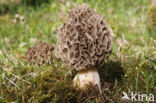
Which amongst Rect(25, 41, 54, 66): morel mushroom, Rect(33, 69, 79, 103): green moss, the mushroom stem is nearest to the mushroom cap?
the mushroom stem

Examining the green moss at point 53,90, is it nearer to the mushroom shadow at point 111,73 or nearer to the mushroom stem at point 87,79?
the mushroom stem at point 87,79

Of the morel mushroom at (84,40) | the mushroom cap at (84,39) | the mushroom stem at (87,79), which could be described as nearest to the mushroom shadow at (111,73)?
the mushroom stem at (87,79)

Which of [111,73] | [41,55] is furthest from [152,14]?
[41,55]

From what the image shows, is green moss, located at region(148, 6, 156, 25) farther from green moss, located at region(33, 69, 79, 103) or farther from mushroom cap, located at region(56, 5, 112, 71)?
green moss, located at region(33, 69, 79, 103)

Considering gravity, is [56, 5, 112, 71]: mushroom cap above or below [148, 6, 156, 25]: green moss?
below

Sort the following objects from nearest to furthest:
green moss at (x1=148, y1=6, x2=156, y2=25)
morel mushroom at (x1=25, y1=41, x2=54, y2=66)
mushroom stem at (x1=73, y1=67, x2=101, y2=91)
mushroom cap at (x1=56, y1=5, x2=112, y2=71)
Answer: mushroom cap at (x1=56, y1=5, x2=112, y2=71) < mushroom stem at (x1=73, y1=67, x2=101, y2=91) < morel mushroom at (x1=25, y1=41, x2=54, y2=66) < green moss at (x1=148, y1=6, x2=156, y2=25)

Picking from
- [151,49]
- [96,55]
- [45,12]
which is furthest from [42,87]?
[45,12]

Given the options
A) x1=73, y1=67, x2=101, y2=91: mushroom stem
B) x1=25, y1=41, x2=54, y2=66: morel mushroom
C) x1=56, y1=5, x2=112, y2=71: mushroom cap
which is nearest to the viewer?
x1=56, y1=5, x2=112, y2=71: mushroom cap
